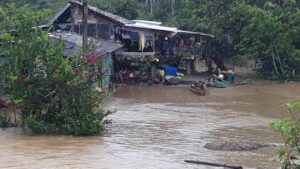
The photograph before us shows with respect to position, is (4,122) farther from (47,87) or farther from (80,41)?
(80,41)

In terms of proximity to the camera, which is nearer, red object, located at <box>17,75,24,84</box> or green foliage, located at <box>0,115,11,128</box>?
red object, located at <box>17,75,24,84</box>

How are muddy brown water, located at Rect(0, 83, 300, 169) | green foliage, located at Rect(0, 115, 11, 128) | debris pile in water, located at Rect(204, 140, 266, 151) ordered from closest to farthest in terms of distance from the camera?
muddy brown water, located at Rect(0, 83, 300, 169), debris pile in water, located at Rect(204, 140, 266, 151), green foliage, located at Rect(0, 115, 11, 128)

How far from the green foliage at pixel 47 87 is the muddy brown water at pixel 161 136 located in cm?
45

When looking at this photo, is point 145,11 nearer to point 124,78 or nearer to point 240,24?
point 240,24

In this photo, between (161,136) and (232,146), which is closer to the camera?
(232,146)

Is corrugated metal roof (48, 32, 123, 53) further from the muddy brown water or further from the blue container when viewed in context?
the blue container

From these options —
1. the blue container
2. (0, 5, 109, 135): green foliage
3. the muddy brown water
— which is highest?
(0, 5, 109, 135): green foliage

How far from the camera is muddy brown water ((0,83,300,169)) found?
11695 millimetres

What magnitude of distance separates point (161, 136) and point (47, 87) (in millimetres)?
3171

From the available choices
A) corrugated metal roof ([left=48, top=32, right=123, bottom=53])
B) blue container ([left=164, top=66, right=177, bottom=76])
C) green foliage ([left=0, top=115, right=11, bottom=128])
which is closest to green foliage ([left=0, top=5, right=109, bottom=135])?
green foliage ([left=0, top=115, right=11, bottom=128])

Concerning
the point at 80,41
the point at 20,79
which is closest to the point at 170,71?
the point at 80,41

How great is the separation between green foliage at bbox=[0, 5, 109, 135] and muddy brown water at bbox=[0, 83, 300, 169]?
447 millimetres

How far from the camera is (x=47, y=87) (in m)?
14.5

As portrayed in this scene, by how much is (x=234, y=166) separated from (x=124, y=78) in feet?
49.8
